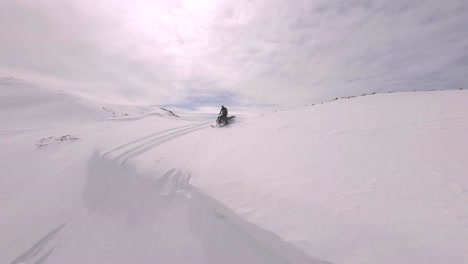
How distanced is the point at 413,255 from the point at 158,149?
20.4ft

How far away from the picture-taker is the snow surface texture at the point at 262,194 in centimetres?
264

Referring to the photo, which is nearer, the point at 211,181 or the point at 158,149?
the point at 211,181

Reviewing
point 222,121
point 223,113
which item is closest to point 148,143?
point 222,121

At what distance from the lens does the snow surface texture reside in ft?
8.67

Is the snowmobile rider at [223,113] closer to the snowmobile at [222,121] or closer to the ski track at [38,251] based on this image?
the snowmobile at [222,121]

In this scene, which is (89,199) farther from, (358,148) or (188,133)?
(358,148)

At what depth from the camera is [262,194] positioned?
3.64 m

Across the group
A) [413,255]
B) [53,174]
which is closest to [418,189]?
[413,255]

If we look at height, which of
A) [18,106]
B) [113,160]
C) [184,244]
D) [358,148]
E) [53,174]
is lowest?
[184,244]

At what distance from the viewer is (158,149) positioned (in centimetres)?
675

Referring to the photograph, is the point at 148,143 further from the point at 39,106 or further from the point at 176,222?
the point at 39,106

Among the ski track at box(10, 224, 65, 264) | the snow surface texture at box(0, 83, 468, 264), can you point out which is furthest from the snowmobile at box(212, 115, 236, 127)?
the ski track at box(10, 224, 65, 264)

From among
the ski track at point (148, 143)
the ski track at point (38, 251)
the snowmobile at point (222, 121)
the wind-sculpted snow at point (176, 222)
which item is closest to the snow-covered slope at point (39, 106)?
the ski track at point (148, 143)

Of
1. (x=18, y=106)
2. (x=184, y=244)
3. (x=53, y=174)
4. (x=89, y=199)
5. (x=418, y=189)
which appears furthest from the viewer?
(x=18, y=106)
